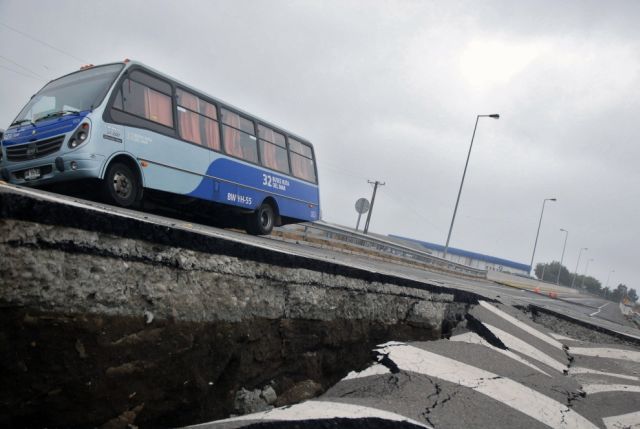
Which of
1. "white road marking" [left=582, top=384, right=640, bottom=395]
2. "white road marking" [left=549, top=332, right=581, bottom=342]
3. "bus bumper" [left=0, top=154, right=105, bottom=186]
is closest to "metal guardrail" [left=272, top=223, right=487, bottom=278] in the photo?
"bus bumper" [left=0, top=154, right=105, bottom=186]

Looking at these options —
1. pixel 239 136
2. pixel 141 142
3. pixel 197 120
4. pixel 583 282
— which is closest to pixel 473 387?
pixel 141 142

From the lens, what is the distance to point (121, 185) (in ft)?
24.3

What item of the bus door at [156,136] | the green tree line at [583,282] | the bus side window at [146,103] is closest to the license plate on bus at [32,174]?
the bus door at [156,136]

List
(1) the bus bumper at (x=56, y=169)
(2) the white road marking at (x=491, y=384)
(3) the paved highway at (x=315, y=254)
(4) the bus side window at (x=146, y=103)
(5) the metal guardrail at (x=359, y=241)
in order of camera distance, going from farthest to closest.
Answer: (5) the metal guardrail at (x=359, y=241), (4) the bus side window at (x=146, y=103), (1) the bus bumper at (x=56, y=169), (2) the white road marking at (x=491, y=384), (3) the paved highway at (x=315, y=254)

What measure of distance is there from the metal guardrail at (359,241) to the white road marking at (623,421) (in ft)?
44.8

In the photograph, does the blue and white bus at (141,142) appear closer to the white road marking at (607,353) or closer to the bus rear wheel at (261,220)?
the bus rear wheel at (261,220)

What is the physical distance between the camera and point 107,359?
1937 millimetres

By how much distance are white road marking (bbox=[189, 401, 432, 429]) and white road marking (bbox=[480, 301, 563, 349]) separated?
308cm

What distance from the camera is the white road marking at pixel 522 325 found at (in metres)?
5.10

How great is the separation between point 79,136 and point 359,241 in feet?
50.0

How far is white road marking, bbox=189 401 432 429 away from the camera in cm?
209

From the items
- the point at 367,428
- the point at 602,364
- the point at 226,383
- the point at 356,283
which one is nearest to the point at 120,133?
the point at 356,283

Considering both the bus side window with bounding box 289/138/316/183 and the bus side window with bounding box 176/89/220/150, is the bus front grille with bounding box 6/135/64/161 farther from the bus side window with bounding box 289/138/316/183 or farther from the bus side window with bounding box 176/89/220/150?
the bus side window with bounding box 289/138/316/183

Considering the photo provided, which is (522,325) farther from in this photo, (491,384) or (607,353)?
(491,384)
